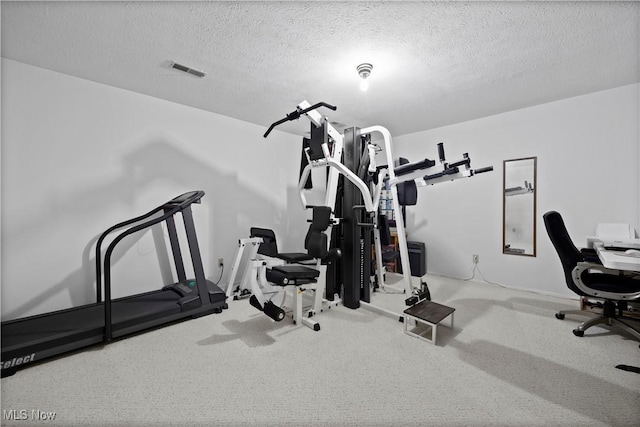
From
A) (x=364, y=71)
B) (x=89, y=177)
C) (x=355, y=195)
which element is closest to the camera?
(x=364, y=71)

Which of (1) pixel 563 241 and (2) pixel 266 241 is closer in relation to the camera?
(1) pixel 563 241

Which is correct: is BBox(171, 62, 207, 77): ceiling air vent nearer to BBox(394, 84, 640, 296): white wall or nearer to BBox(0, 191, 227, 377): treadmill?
BBox(0, 191, 227, 377): treadmill

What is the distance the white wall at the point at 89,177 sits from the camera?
89.7 inches

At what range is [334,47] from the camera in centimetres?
207

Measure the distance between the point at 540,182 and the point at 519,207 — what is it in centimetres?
39

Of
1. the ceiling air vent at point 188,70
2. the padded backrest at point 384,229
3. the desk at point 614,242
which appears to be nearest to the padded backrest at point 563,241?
the desk at point 614,242

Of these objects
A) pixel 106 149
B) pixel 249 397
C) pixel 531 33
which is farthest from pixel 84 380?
pixel 531 33

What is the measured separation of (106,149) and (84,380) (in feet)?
7.20

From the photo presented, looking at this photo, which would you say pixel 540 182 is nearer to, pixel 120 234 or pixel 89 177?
Answer: pixel 120 234

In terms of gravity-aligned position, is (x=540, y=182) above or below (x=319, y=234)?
above

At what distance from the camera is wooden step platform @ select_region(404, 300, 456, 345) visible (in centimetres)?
218

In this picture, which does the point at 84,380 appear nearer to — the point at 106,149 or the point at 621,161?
the point at 106,149

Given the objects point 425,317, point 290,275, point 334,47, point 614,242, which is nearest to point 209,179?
point 290,275

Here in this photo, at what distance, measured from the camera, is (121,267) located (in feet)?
9.22
